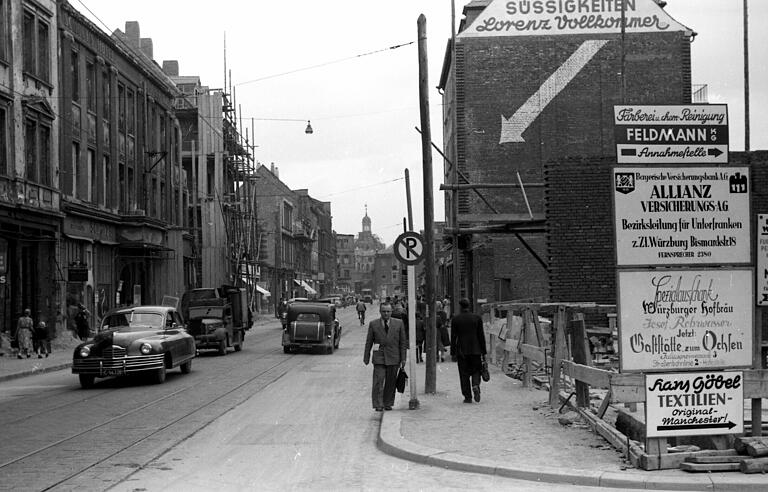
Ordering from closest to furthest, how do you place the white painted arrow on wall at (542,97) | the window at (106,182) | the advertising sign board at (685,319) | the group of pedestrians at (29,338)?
1. the advertising sign board at (685,319)
2. the group of pedestrians at (29,338)
3. the white painted arrow on wall at (542,97)
4. the window at (106,182)

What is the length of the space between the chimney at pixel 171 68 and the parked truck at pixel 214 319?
42.4m

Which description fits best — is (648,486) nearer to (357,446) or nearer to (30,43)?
(357,446)

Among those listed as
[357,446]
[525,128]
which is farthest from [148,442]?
[525,128]

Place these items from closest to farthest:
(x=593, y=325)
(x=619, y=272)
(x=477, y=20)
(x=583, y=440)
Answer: (x=619, y=272) < (x=583, y=440) < (x=593, y=325) < (x=477, y=20)

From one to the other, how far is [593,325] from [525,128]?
18.0m

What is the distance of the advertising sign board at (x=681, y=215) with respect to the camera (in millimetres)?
9648

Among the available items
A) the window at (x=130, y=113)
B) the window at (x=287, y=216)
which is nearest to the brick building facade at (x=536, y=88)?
the window at (x=130, y=113)

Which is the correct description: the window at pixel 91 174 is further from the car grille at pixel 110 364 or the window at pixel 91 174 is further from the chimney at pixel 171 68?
the chimney at pixel 171 68

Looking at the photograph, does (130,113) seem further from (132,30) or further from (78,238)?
(132,30)

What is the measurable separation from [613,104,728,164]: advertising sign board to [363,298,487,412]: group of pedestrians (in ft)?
18.2

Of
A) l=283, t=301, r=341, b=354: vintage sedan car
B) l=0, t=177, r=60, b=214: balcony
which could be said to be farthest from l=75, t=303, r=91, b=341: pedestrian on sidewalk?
l=283, t=301, r=341, b=354: vintage sedan car

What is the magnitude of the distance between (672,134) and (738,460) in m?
3.47

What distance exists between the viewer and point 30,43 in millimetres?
32406

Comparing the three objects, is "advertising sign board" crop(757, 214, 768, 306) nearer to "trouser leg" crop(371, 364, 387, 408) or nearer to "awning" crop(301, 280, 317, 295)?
"trouser leg" crop(371, 364, 387, 408)
